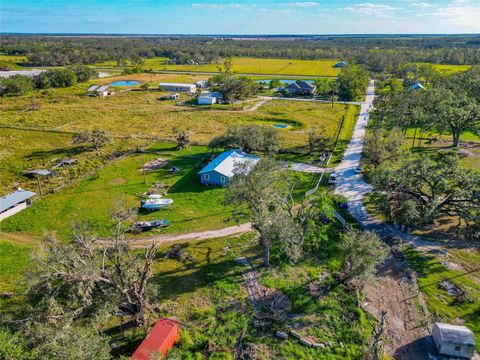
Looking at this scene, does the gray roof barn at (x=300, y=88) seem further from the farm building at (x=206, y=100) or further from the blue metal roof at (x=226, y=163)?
the blue metal roof at (x=226, y=163)

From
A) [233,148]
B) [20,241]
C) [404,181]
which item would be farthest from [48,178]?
[404,181]

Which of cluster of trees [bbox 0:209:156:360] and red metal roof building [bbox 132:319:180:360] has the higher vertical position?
cluster of trees [bbox 0:209:156:360]

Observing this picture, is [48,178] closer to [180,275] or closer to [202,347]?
[180,275]

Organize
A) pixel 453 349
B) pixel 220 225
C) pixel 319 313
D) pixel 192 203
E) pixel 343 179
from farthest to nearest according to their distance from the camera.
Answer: pixel 343 179
pixel 192 203
pixel 220 225
pixel 319 313
pixel 453 349

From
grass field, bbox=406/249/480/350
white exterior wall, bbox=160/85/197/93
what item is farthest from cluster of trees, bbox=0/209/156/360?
white exterior wall, bbox=160/85/197/93

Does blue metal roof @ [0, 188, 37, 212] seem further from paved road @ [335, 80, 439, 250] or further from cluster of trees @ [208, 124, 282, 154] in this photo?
paved road @ [335, 80, 439, 250]

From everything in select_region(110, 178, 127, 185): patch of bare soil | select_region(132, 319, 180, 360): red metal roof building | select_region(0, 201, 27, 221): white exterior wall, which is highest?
select_region(110, 178, 127, 185): patch of bare soil

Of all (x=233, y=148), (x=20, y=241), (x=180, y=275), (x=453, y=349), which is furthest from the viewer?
(x=233, y=148)
